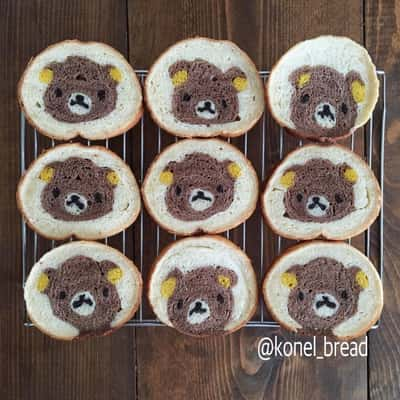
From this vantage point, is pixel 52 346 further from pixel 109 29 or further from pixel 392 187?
pixel 392 187

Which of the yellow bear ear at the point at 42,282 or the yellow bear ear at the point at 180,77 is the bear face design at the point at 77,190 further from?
Result: the yellow bear ear at the point at 180,77

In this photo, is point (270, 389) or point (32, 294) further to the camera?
point (270, 389)

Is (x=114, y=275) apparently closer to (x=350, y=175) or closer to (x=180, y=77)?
(x=180, y=77)

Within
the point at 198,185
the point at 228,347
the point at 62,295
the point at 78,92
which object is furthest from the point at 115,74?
the point at 228,347

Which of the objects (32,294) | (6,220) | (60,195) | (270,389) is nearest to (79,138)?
(60,195)

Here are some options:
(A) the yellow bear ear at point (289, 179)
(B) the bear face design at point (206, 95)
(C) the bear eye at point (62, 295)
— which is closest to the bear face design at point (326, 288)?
(A) the yellow bear ear at point (289, 179)
